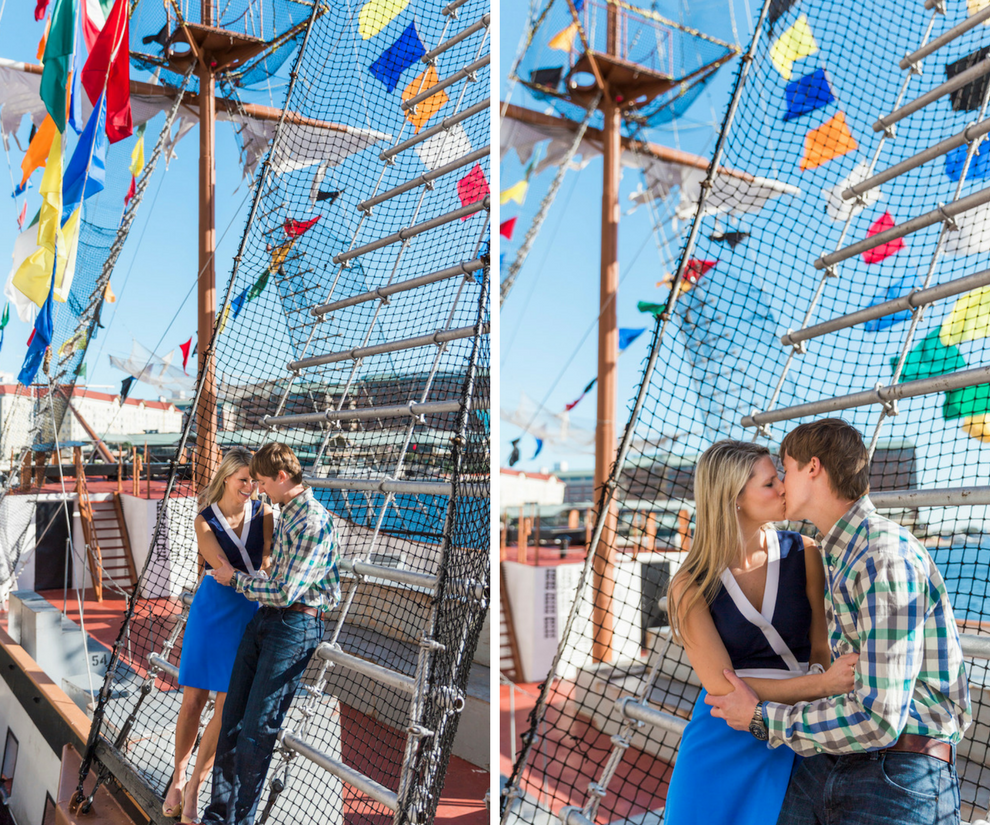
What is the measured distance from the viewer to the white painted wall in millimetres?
3791

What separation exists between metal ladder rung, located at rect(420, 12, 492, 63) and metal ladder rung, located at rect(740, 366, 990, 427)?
1.66 meters

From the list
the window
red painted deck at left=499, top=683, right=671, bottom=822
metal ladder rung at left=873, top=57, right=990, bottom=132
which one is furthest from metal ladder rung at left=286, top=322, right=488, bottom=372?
the window

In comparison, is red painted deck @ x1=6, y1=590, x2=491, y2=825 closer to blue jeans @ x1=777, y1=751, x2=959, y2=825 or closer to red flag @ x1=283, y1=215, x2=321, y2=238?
red flag @ x1=283, y1=215, x2=321, y2=238

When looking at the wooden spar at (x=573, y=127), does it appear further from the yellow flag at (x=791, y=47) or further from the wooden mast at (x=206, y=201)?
the yellow flag at (x=791, y=47)

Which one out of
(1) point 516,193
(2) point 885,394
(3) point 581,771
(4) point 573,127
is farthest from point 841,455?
(4) point 573,127

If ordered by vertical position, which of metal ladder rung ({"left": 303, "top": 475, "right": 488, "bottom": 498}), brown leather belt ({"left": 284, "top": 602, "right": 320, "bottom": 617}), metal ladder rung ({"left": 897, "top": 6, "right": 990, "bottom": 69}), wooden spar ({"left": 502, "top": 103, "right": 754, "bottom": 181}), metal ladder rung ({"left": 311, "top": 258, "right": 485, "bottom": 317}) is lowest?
brown leather belt ({"left": 284, "top": 602, "right": 320, "bottom": 617})

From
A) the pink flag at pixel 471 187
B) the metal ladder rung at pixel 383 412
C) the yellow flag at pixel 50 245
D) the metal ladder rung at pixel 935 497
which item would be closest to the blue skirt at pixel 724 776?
the metal ladder rung at pixel 935 497

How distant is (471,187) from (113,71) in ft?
5.55

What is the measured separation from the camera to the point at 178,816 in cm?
218

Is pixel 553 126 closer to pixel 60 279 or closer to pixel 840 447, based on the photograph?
pixel 60 279

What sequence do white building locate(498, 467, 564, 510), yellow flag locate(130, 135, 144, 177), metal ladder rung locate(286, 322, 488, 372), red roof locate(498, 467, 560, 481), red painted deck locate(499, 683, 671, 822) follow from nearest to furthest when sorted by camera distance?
metal ladder rung locate(286, 322, 488, 372) < red painted deck locate(499, 683, 671, 822) < yellow flag locate(130, 135, 144, 177) < white building locate(498, 467, 564, 510) < red roof locate(498, 467, 560, 481)

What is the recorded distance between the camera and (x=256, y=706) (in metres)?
1.91

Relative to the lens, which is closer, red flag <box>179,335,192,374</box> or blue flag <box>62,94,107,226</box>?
blue flag <box>62,94,107,226</box>

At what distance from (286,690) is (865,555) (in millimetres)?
1439
